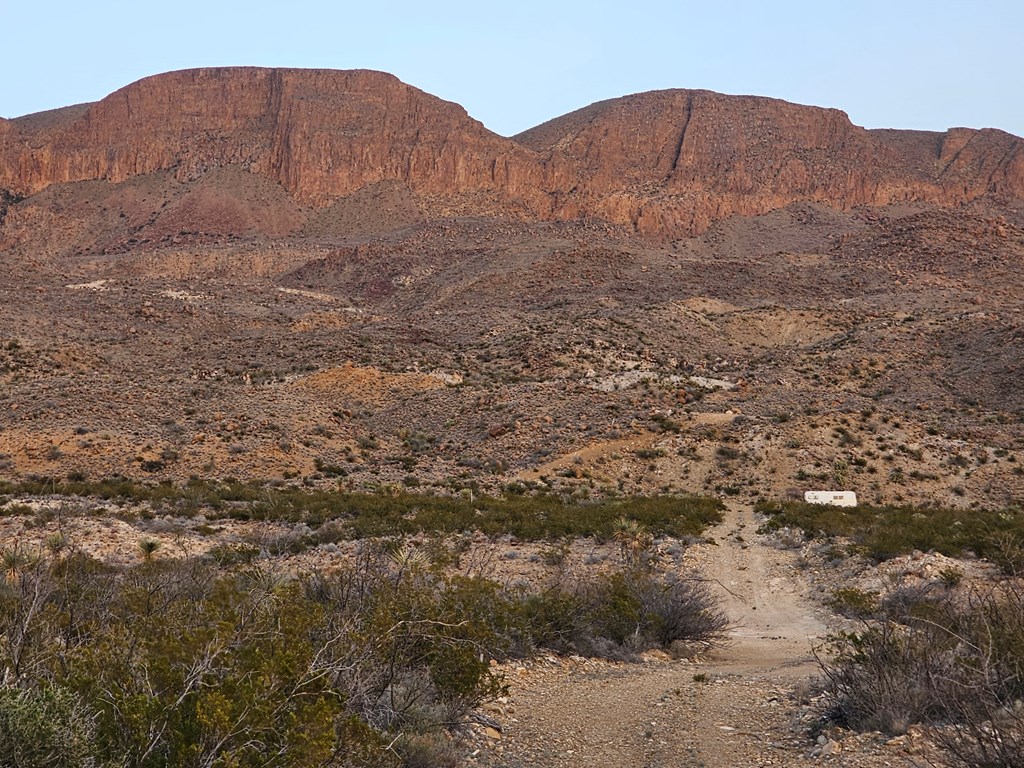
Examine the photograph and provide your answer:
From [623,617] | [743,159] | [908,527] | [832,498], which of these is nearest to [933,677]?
[623,617]

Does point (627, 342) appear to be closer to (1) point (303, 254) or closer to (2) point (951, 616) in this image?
(2) point (951, 616)

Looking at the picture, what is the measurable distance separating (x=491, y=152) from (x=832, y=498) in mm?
105924

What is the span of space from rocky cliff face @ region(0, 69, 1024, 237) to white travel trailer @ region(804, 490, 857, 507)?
90206 millimetres

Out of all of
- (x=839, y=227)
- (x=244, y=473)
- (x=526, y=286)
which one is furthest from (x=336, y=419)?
(x=839, y=227)

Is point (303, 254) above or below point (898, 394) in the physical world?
above

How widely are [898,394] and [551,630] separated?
32.2 m

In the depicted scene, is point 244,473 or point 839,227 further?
point 839,227

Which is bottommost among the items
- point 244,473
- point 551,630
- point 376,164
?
point 244,473

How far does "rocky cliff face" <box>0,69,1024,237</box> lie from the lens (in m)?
118

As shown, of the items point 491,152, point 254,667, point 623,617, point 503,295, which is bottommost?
point 623,617

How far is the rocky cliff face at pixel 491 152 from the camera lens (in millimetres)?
117938

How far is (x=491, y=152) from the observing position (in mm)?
122625

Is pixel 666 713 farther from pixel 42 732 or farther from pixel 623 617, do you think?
pixel 42 732

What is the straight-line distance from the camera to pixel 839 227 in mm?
111750
